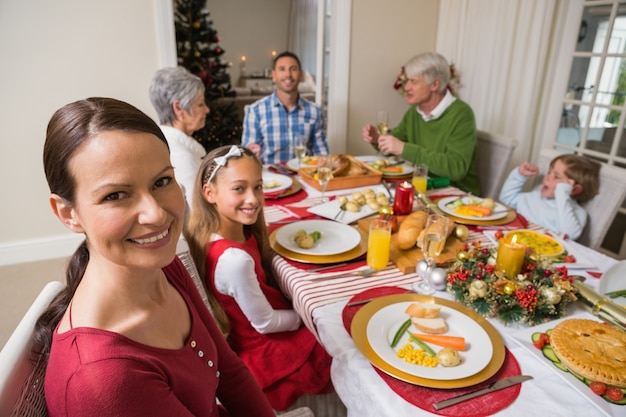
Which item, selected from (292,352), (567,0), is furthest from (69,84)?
(567,0)

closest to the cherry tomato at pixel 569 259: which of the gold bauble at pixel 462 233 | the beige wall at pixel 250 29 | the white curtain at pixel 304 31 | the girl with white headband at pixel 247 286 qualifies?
the gold bauble at pixel 462 233

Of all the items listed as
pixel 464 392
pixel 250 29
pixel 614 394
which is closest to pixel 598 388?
pixel 614 394

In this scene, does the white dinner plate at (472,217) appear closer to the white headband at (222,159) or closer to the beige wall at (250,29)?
the white headband at (222,159)

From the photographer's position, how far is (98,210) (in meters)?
0.63

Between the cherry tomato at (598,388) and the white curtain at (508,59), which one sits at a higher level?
the white curtain at (508,59)

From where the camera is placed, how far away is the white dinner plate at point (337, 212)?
1641 mm

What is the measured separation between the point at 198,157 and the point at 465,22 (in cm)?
259

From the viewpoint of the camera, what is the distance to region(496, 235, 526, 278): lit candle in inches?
45.9

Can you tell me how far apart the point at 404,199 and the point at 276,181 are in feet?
2.17

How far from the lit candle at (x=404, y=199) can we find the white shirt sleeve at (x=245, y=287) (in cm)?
67

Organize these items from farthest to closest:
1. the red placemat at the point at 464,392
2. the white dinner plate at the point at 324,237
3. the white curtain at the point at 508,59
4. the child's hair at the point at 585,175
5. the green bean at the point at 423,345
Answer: the white curtain at the point at 508,59, the child's hair at the point at 585,175, the white dinner plate at the point at 324,237, the green bean at the point at 423,345, the red placemat at the point at 464,392

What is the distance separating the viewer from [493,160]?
2391 millimetres

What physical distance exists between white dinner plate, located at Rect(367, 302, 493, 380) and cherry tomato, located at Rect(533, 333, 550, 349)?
10cm

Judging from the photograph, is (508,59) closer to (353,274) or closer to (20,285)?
(353,274)
